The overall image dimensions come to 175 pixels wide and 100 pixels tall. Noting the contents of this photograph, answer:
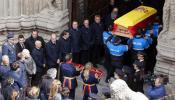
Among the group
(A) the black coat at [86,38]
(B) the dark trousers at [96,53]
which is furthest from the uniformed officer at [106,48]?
(B) the dark trousers at [96,53]

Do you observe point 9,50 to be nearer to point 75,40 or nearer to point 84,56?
point 75,40

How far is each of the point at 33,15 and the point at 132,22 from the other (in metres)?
2.62

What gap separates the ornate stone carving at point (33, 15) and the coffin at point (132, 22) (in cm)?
150

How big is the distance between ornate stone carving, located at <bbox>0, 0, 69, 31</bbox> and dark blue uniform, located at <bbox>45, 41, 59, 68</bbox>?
1079mm

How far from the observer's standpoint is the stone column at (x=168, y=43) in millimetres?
13039

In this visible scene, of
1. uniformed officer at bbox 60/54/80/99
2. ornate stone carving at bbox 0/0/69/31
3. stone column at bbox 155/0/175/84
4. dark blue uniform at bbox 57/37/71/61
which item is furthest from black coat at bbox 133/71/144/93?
ornate stone carving at bbox 0/0/69/31

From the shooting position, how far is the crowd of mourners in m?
11.8

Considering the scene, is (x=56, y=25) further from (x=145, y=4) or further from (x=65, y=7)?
(x=145, y=4)

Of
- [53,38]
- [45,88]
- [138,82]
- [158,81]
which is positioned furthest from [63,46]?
[158,81]

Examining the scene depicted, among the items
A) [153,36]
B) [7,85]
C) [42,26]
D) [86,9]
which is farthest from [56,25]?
[7,85]

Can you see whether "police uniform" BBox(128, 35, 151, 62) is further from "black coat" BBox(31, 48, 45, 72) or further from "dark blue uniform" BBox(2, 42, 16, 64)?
"dark blue uniform" BBox(2, 42, 16, 64)

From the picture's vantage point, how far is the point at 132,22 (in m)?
14.2

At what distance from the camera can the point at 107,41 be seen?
13953mm

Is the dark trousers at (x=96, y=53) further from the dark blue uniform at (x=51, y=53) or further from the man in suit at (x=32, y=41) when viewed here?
the man in suit at (x=32, y=41)
